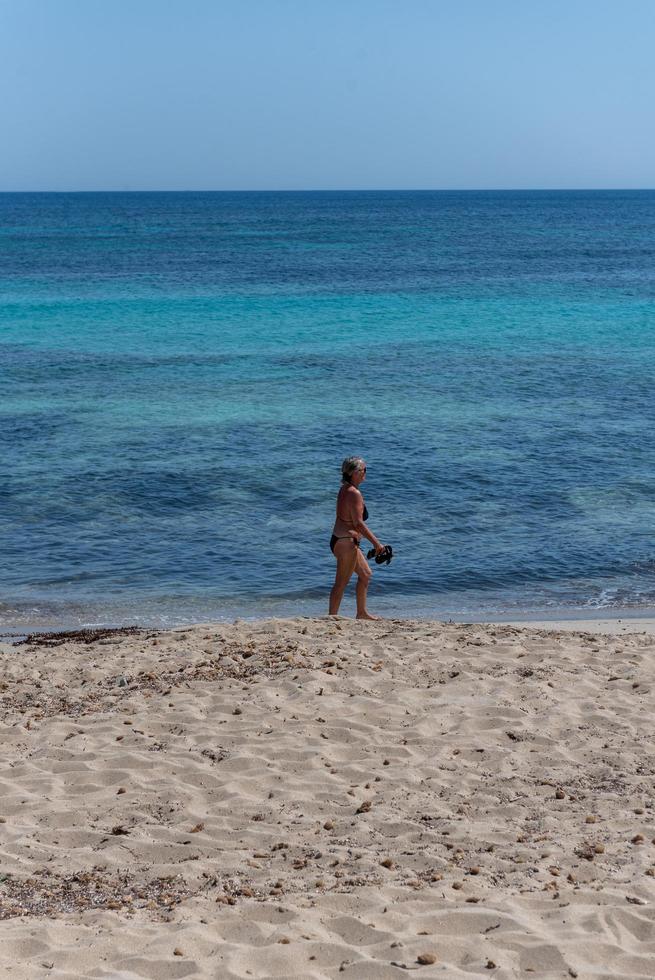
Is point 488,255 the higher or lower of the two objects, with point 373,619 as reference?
higher

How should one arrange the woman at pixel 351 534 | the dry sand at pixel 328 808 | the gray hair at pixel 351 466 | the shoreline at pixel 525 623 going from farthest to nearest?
the shoreline at pixel 525 623 → the woman at pixel 351 534 → the gray hair at pixel 351 466 → the dry sand at pixel 328 808

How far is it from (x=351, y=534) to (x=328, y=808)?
185 inches

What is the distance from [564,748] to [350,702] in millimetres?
1669

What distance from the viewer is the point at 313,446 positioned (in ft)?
65.8

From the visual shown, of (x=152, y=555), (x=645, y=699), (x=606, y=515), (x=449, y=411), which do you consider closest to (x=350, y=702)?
(x=645, y=699)

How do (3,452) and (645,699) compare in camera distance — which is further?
(3,452)

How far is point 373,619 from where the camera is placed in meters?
10.9

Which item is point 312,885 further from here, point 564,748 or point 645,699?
point 645,699

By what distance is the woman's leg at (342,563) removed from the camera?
11.0m

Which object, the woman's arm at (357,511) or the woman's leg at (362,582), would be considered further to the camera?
the woman's leg at (362,582)

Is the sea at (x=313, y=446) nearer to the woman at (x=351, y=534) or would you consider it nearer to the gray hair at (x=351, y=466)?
the woman at (x=351, y=534)

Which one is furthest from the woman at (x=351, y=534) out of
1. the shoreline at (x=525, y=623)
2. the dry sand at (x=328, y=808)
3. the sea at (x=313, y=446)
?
the sea at (x=313, y=446)

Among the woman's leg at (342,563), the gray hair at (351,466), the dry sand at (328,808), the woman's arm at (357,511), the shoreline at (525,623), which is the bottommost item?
the shoreline at (525,623)

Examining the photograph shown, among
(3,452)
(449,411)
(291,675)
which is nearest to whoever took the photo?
(291,675)
